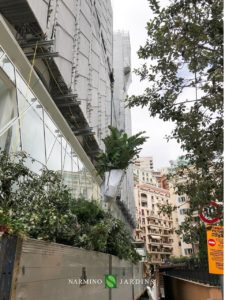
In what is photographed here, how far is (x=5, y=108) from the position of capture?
8211 millimetres

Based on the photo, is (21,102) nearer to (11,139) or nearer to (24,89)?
(24,89)

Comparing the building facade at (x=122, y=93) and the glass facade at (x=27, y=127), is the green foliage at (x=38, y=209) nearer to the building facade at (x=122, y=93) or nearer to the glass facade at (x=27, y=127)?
the glass facade at (x=27, y=127)

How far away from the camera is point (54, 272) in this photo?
16.2 feet

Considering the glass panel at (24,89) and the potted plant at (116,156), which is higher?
the glass panel at (24,89)

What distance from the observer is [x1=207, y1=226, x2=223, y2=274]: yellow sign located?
5.24 metres

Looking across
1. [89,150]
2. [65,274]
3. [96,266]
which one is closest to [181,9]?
[65,274]

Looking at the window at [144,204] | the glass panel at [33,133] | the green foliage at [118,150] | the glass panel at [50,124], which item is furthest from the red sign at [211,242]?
the window at [144,204]

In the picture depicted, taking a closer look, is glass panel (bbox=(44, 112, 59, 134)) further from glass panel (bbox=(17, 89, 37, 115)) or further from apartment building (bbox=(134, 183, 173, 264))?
apartment building (bbox=(134, 183, 173, 264))

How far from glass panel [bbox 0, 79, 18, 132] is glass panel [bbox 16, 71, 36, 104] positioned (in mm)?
360

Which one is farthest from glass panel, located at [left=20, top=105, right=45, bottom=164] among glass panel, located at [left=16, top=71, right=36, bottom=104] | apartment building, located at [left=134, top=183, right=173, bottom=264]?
apartment building, located at [left=134, top=183, right=173, bottom=264]

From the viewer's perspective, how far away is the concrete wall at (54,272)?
152 inches

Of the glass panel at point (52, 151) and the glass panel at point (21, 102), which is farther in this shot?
the glass panel at point (52, 151)

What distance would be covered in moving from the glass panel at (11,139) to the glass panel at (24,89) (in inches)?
37.1

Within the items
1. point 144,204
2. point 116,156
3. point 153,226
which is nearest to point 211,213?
point 116,156
